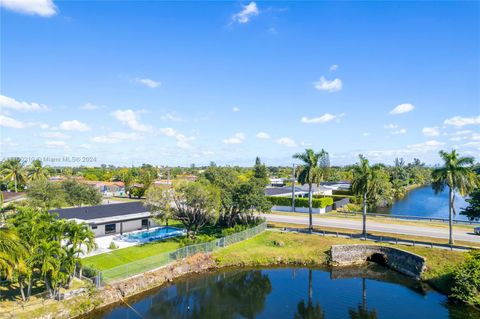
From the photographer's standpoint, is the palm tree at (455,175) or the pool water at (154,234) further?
the pool water at (154,234)

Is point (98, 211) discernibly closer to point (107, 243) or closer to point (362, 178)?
point (107, 243)

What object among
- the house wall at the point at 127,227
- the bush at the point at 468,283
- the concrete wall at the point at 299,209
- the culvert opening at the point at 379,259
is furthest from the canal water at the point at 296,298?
the concrete wall at the point at 299,209

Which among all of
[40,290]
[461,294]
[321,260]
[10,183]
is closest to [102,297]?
[40,290]

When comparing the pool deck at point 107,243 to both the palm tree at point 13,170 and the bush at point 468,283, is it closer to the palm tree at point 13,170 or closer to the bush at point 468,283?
the bush at point 468,283

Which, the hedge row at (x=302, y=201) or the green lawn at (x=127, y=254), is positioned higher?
the hedge row at (x=302, y=201)

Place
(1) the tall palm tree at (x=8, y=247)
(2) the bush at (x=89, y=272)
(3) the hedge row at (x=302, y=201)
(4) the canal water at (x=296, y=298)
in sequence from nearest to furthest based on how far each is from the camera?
(1) the tall palm tree at (x=8, y=247)
(4) the canal water at (x=296, y=298)
(2) the bush at (x=89, y=272)
(3) the hedge row at (x=302, y=201)

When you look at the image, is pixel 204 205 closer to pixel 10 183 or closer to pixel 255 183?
pixel 255 183
